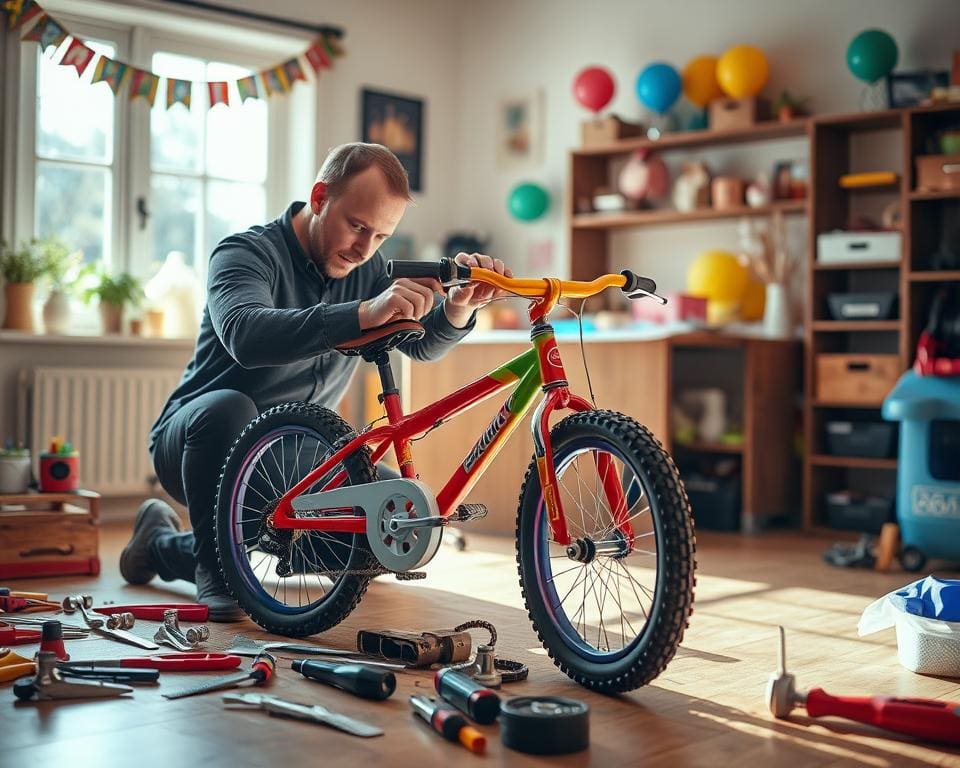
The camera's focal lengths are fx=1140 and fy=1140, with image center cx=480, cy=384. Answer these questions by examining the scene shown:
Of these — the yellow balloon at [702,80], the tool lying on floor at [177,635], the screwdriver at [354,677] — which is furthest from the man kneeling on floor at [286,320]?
the yellow balloon at [702,80]

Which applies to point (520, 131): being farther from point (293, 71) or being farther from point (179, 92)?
point (179, 92)

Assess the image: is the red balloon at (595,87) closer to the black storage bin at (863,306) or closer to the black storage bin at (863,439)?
the black storage bin at (863,306)

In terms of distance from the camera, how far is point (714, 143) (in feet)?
16.4

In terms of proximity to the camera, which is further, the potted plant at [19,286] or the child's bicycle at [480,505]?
the potted plant at [19,286]

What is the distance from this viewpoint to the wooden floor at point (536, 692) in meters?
1.58

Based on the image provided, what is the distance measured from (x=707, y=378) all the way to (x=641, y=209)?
32.5 inches

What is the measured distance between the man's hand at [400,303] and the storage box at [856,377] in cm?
262

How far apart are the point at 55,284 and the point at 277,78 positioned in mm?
1351

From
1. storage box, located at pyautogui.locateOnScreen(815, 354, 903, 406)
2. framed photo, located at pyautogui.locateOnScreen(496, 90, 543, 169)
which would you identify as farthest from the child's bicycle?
framed photo, located at pyautogui.locateOnScreen(496, 90, 543, 169)

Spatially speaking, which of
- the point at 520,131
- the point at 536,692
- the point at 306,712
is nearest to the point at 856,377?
the point at 520,131

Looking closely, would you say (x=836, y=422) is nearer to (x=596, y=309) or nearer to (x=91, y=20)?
(x=596, y=309)

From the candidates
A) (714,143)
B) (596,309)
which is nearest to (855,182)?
(714,143)

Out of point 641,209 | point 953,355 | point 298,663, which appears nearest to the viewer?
point 298,663

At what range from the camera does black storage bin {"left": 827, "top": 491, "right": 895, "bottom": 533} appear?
13.6 ft
